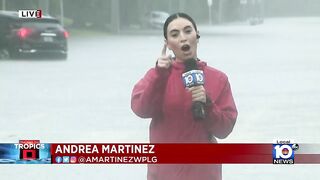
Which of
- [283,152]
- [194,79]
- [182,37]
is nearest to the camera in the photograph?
[194,79]

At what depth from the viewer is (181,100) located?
327cm

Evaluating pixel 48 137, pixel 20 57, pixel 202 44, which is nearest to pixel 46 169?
pixel 48 137

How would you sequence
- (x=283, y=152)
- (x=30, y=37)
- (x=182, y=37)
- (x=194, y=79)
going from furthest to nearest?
1. (x=30, y=37)
2. (x=283, y=152)
3. (x=182, y=37)
4. (x=194, y=79)

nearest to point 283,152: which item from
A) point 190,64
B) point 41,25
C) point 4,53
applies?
point 190,64

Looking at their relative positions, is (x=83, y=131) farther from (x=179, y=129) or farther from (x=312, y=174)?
(x=312, y=174)

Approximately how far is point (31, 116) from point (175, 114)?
30.3 inches

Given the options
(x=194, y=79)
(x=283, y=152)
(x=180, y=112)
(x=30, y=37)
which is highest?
(x=30, y=37)

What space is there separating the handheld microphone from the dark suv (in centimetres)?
68

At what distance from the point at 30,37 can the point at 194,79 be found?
0.92 m

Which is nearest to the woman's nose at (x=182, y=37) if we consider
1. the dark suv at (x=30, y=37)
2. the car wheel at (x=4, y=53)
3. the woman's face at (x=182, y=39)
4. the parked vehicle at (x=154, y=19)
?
the woman's face at (x=182, y=39)

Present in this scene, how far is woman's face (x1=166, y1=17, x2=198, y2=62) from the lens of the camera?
3.25 m

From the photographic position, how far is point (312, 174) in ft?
11.8

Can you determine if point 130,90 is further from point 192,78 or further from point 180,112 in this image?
point 192,78

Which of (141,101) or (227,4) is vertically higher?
(227,4)
